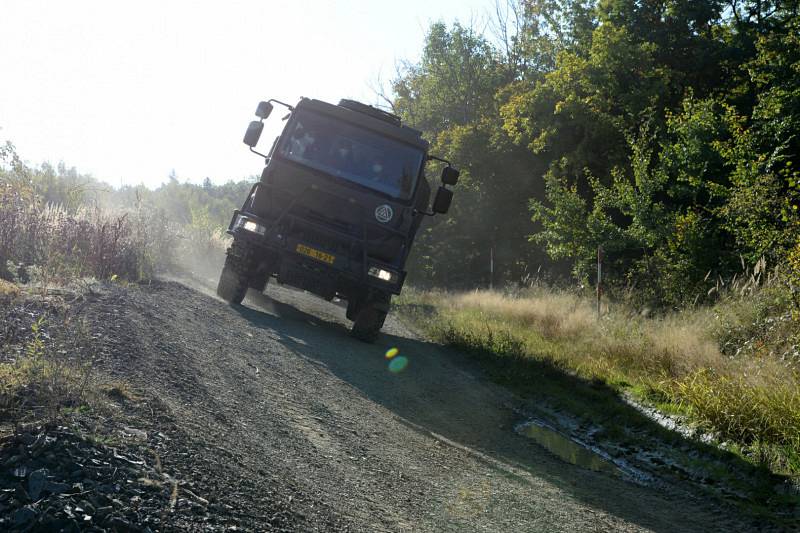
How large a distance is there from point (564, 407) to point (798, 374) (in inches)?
105

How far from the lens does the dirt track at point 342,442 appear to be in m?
4.46

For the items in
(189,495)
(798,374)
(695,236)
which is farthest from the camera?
(695,236)

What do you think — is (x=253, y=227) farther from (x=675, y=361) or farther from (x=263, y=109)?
(x=675, y=361)

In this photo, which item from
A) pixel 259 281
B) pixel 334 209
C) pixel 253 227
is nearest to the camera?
pixel 253 227

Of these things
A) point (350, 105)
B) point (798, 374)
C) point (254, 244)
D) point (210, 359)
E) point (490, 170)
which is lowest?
point (210, 359)

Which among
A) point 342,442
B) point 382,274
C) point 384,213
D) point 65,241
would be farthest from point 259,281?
point 342,442

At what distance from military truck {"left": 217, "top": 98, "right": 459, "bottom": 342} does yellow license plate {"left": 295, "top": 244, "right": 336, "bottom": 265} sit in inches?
0.6

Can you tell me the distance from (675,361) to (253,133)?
7117 mm

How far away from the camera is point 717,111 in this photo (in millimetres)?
18078

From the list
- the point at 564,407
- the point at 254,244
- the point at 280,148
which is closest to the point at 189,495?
the point at 564,407

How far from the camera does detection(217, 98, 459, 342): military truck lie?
456 inches

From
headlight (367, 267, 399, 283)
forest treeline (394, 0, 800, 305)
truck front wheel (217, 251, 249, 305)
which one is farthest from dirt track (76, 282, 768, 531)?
forest treeline (394, 0, 800, 305)

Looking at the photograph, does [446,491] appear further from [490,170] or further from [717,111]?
[490,170]

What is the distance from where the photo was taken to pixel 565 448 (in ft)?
26.0
